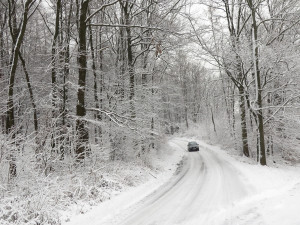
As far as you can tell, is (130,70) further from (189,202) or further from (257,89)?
(189,202)

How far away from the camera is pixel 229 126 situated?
952 inches

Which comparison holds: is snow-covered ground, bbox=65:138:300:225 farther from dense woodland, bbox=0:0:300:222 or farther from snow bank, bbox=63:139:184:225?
dense woodland, bbox=0:0:300:222

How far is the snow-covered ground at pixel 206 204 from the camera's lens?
21.0ft

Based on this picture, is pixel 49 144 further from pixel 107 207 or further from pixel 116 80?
pixel 116 80

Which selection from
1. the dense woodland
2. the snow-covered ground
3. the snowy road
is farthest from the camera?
the dense woodland

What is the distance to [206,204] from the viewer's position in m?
7.99

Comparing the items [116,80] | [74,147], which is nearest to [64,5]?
[116,80]

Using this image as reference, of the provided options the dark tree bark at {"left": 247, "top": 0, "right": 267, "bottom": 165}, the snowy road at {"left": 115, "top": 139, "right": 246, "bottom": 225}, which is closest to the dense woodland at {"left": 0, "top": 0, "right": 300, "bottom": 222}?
the dark tree bark at {"left": 247, "top": 0, "right": 267, "bottom": 165}

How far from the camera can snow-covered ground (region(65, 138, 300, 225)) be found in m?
6.41

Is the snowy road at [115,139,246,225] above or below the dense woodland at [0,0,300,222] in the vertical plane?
below

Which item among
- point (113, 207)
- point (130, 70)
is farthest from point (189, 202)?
point (130, 70)

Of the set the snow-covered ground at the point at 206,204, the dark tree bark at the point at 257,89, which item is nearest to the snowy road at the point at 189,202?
the snow-covered ground at the point at 206,204

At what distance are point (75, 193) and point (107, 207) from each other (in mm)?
1219

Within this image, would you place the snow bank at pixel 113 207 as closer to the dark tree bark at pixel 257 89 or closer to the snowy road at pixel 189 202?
the snowy road at pixel 189 202
